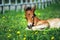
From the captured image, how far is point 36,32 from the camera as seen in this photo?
258 inches

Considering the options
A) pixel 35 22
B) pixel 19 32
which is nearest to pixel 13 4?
pixel 35 22

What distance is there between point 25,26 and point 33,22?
193 mm

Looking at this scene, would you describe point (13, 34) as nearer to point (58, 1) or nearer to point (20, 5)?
point (20, 5)

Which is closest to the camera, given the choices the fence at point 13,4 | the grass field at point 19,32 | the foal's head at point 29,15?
the grass field at point 19,32

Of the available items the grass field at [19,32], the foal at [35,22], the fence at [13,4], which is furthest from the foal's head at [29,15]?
the fence at [13,4]

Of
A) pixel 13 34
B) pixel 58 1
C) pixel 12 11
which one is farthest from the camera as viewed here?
pixel 58 1

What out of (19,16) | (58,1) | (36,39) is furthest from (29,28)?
(58,1)

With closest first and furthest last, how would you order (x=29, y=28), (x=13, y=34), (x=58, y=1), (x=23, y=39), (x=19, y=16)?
(x=23, y=39) < (x=13, y=34) < (x=29, y=28) < (x=19, y=16) < (x=58, y=1)

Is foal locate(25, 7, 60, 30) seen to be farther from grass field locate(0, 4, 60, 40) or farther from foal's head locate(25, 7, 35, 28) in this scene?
grass field locate(0, 4, 60, 40)

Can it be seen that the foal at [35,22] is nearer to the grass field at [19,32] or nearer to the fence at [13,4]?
the grass field at [19,32]

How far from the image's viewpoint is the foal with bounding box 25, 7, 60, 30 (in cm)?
690

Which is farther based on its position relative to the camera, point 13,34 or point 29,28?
point 29,28

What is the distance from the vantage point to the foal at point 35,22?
6.90 metres

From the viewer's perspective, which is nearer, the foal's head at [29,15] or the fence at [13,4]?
the foal's head at [29,15]
